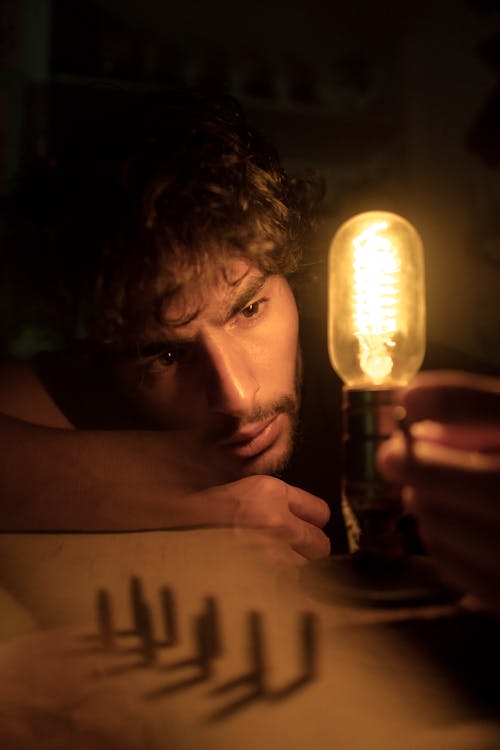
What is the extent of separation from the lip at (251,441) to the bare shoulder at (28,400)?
1.00 feet

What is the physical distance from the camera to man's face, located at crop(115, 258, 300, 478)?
2.31 ft

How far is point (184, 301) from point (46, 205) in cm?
30

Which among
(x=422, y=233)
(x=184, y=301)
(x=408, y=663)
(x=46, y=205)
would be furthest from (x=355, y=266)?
(x=422, y=233)

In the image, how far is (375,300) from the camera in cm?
57

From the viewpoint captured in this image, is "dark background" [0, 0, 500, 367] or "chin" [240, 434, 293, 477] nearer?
"chin" [240, 434, 293, 477]

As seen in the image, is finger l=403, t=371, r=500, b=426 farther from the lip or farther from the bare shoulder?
the bare shoulder

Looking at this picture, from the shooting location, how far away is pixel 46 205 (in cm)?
84

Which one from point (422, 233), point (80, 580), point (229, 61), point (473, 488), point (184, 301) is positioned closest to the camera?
point (473, 488)

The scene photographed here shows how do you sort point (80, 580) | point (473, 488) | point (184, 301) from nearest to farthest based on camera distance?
point (473, 488) → point (80, 580) → point (184, 301)

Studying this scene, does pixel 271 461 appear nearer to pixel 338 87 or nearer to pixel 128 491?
pixel 128 491

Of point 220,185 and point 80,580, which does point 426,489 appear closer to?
point 80,580

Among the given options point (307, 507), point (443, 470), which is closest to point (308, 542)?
point (307, 507)

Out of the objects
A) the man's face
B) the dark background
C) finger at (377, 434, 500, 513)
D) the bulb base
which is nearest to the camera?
finger at (377, 434, 500, 513)

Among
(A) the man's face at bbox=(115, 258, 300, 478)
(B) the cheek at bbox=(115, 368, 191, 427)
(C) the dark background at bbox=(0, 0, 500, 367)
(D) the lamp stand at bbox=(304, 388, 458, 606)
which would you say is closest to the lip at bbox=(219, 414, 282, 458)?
(A) the man's face at bbox=(115, 258, 300, 478)
